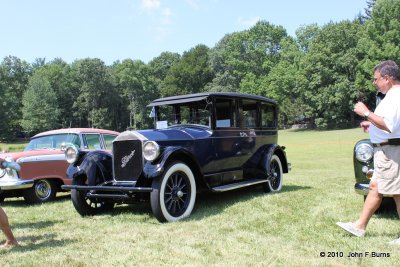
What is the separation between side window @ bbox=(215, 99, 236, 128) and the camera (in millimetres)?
7715

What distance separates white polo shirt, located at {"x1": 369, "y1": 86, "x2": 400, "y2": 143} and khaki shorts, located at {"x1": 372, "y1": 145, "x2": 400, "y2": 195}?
12cm

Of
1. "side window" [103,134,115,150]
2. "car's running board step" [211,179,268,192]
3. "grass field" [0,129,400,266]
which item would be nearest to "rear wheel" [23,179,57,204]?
"grass field" [0,129,400,266]

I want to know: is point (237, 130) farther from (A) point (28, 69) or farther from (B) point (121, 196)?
(A) point (28, 69)

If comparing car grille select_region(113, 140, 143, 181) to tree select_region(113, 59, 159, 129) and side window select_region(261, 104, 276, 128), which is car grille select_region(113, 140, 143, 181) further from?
tree select_region(113, 59, 159, 129)

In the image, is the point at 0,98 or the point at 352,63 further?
the point at 0,98

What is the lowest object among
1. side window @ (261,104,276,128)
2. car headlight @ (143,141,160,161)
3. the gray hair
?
car headlight @ (143,141,160,161)

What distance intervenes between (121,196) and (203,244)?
1.97 metres

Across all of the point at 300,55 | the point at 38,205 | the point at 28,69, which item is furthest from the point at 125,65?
the point at 38,205

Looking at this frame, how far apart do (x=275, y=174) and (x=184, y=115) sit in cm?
264

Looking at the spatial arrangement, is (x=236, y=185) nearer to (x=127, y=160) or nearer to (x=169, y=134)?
(x=169, y=134)

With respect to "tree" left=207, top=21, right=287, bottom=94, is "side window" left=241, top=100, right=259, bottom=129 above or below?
below

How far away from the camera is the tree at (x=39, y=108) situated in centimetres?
6700

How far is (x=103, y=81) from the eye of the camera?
7644cm

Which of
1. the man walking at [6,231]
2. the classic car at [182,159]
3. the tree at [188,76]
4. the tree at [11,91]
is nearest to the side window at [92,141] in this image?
the classic car at [182,159]
